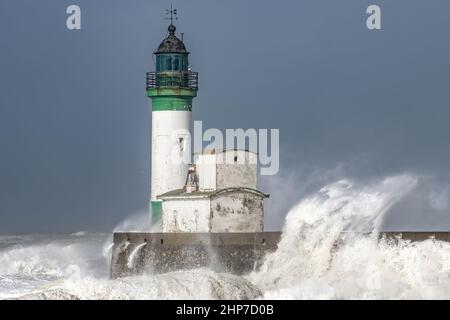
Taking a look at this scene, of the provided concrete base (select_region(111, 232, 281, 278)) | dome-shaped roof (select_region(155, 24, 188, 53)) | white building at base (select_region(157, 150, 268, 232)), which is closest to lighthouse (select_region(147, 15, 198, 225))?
dome-shaped roof (select_region(155, 24, 188, 53))

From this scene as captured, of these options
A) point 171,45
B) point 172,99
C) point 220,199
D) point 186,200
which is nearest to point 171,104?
point 172,99

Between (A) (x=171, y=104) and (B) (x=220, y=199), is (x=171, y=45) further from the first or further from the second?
(B) (x=220, y=199)

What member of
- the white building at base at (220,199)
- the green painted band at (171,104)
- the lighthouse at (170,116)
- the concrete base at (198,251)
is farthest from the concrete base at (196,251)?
the green painted band at (171,104)

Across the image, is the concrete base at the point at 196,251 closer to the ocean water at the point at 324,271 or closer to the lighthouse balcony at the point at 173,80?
the ocean water at the point at 324,271

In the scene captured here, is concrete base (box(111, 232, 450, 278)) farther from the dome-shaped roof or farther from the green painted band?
the dome-shaped roof

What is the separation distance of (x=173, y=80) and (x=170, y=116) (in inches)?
36.7

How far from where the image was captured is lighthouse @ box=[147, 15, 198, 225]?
48.8m

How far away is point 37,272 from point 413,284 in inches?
670

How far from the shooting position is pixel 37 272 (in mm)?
53344

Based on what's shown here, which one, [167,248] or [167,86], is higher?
[167,86]
